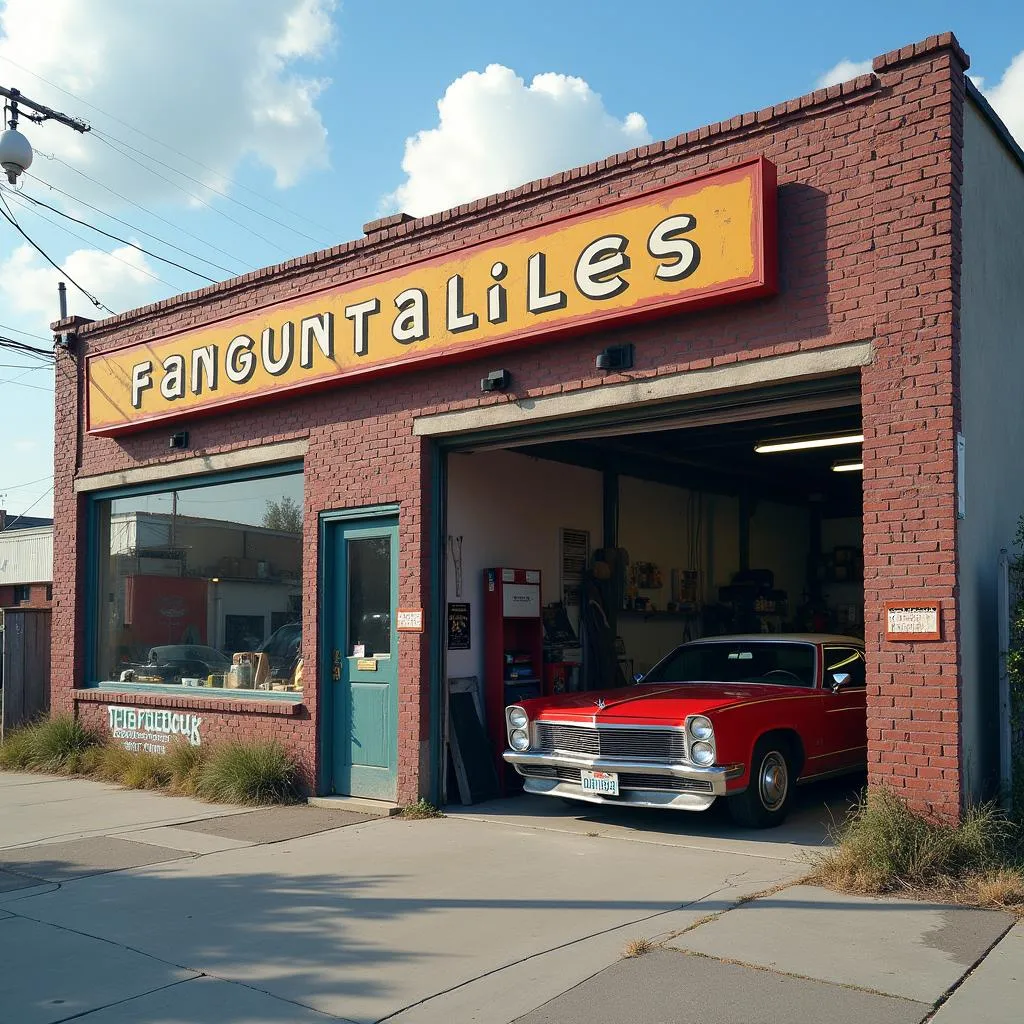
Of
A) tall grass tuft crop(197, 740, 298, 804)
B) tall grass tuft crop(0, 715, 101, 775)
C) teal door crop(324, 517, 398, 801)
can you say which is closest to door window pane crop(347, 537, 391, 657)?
teal door crop(324, 517, 398, 801)

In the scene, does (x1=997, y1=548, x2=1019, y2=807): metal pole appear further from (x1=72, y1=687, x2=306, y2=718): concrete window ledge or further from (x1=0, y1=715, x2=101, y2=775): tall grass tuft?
(x1=0, y1=715, x2=101, y2=775): tall grass tuft

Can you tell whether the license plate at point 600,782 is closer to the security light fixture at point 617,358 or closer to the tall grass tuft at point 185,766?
the security light fixture at point 617,358

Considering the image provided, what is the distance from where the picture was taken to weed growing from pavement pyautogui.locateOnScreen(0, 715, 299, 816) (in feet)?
35.4

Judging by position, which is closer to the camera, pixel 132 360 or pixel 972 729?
pixel 972 729

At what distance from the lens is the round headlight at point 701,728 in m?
8.24

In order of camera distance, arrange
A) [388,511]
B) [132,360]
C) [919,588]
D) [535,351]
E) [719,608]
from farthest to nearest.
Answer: [719,608], [132,360], [388,511], [535,351], [919,588]

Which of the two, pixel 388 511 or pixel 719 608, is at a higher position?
pixel 388 511

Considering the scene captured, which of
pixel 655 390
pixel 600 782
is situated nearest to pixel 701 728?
pixel 600 782

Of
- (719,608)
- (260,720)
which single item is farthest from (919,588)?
(719,608)

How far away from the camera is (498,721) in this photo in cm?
1091

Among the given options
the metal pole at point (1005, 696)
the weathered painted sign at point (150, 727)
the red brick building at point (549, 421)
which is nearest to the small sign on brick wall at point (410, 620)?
the red brick building at point (549, 421)

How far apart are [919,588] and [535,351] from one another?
12.4ft

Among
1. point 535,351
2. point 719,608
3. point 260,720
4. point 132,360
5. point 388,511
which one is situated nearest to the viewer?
point 535,351

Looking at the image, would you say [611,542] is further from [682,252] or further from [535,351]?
[682,252]
